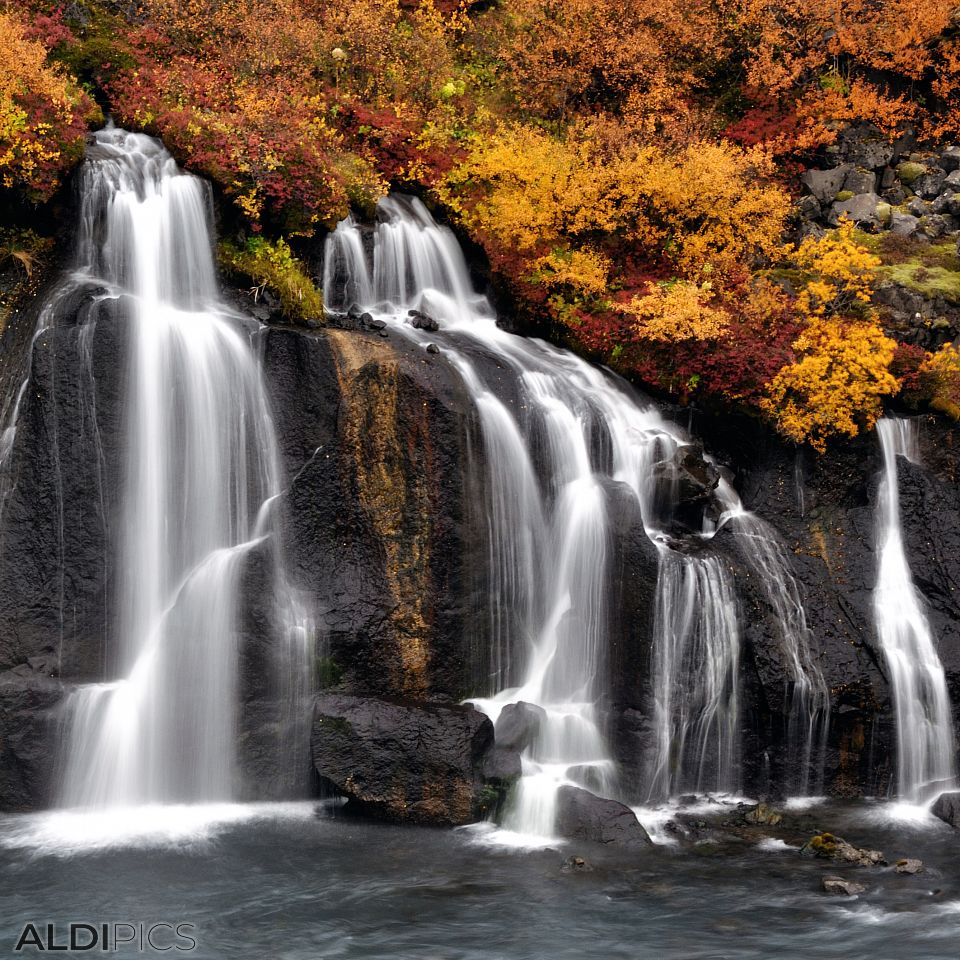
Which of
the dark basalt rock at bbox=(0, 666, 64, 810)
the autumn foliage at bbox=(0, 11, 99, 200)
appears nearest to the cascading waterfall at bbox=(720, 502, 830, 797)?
the dark basalt rock at bbox=(0, 666, 64, 810)

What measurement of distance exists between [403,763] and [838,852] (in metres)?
6.00

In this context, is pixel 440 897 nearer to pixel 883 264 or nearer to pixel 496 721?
pixel 496 721

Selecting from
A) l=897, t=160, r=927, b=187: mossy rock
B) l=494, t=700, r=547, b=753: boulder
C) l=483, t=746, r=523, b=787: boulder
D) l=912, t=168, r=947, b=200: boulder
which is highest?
l=897, t=160, r=927, b=187: mossy rock

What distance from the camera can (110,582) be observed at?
14344 mm

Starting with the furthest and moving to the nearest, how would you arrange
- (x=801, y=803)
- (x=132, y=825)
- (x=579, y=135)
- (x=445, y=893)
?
(x=579, y=135) → (x=801, y=803) → (x=132, y=825) → (x=445, y=893)

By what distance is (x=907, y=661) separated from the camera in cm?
1634

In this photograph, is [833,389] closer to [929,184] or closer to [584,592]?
[584,592]

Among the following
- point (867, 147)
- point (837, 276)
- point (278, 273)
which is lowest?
point (278, 273)

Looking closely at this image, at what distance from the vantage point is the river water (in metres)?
10.3

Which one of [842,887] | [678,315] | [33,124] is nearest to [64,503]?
[33,124]

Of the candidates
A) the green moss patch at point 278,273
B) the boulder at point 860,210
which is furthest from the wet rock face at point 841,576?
the green moss patch at point 278,273

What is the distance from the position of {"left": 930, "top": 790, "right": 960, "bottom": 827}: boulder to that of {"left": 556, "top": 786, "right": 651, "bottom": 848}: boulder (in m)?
4.85

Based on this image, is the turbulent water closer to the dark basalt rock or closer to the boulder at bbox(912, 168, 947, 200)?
the dark basalt rock

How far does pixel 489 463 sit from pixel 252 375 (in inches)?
164
